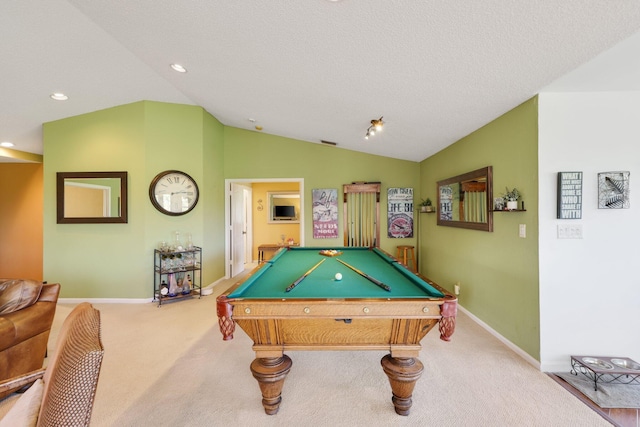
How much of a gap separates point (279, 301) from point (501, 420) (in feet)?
5.15

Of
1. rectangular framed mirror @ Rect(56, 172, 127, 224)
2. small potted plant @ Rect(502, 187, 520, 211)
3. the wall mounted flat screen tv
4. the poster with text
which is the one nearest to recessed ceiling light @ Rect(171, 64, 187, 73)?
rectangular framed mirror @ Rect(56, 172, 127, 224)

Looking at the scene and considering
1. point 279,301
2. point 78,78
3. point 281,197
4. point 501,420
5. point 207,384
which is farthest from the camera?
point 281,197

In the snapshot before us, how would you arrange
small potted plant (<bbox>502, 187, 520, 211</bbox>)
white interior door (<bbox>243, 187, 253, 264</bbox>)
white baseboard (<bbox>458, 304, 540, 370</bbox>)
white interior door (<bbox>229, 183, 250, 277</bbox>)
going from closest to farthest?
1. white baseboard (<bbox>458, 304, 540, 370</bbox>)
2. small potted plant (<bbox>502, 187, 520, 211</bbox>)
3. white interior door (<bbox>229, 183, 250, 277</bbox>)
4. white interior door (<bbox>243, 187, 253, 264</bbox>)

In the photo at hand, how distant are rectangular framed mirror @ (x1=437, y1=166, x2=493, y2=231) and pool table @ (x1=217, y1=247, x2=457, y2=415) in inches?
58.2

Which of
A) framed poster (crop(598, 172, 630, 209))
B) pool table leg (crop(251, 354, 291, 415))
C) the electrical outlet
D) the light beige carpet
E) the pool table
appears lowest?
the light beige carpet

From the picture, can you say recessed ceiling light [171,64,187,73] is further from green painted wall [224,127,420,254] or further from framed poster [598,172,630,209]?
framed poster [598,172,630,209]

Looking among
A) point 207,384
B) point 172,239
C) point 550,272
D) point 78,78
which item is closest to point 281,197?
point 172,239

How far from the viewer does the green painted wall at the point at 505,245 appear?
215 centimetres

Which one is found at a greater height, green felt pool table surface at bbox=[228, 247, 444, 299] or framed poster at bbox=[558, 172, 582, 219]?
framed poster at bbox=[558, 172, 582, 219]

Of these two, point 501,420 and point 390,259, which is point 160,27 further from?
point 501,420

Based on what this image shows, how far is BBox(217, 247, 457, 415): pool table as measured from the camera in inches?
56.7

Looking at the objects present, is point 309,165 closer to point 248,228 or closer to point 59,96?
point 248,228

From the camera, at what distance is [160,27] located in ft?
7.08

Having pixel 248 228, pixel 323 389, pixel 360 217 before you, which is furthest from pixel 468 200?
pixel 248 228
